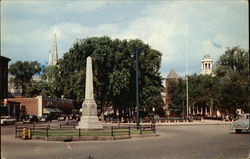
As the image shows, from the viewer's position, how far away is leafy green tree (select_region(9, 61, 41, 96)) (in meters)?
80.6

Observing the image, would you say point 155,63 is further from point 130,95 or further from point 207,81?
point 207,81

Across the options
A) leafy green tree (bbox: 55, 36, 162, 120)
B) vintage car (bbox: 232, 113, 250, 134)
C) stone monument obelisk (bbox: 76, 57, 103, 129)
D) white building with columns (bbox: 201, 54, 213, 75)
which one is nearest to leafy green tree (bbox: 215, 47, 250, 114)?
leafy green tree (bbox: 55, 36, 162, 120)

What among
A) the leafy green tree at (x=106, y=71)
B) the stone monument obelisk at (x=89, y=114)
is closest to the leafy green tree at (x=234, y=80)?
the leafy green tree at (x=106, y=71)

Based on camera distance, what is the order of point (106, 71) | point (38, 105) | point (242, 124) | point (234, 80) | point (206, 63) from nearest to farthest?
1. point (242, 124)
2. point (106, 71)
3. point (234, 80)
4. point (38, 105)
5. point (206, 63)

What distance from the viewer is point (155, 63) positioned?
68.3 metres

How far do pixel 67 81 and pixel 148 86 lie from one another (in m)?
15.4

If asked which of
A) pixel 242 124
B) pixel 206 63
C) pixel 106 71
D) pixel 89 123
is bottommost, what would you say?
pixel 89 123

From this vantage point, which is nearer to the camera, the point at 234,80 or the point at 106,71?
the point at 106,71

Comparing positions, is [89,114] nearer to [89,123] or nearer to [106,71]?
[89,123]

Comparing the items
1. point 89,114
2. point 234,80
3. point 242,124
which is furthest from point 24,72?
point 242,124

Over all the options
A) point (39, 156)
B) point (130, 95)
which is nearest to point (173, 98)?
point (130, 95)

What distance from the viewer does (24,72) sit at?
8344 centimetres

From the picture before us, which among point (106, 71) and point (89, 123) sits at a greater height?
point (106, 71)

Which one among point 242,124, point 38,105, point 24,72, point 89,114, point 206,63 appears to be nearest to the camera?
point 242,124
